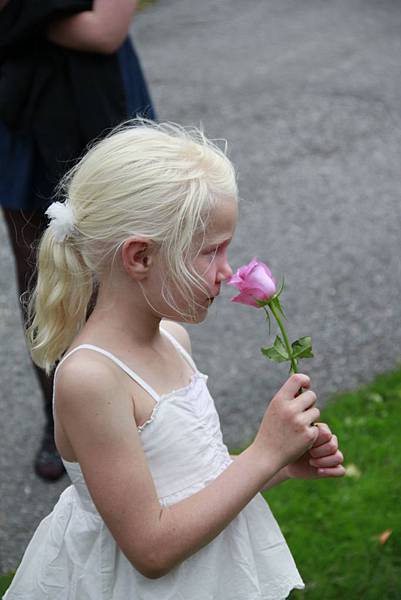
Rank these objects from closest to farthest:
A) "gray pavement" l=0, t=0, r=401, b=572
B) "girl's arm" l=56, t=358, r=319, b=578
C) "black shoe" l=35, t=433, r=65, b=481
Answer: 1. "girl's arm" l=56, t=358, r=319, b=578
2. "black shoe" l=35, t=433, r=65, b=481
3. "gray pavement" l=0, t=0, r=401, b=572

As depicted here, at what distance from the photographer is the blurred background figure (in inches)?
113

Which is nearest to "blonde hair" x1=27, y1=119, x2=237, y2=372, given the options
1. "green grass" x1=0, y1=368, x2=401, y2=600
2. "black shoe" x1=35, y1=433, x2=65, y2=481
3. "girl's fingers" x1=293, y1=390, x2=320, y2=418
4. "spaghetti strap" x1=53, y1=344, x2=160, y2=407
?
"spaghetti strap" x1=53, y1=344, x2=160, y2=407

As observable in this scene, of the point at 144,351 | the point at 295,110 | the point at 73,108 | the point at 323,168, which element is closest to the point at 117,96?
the point at 73,108

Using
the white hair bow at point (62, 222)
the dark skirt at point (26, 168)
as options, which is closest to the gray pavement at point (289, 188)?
the dark skirt at point (26, 168)

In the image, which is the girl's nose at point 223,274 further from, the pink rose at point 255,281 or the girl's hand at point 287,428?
the girl's hand at point 287,428

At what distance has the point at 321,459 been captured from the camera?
191cm

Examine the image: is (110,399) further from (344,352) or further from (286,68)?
(286,68)

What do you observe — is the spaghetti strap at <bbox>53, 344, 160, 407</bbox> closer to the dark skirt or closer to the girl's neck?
the girl's neck

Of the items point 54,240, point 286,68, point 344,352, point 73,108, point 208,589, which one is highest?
point 54,240

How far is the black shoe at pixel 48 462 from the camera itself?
136 inches

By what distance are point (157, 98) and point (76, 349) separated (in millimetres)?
5968

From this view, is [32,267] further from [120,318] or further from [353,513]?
[353,513]

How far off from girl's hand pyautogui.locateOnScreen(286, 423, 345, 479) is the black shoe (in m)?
1.65

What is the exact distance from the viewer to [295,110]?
714 cm
